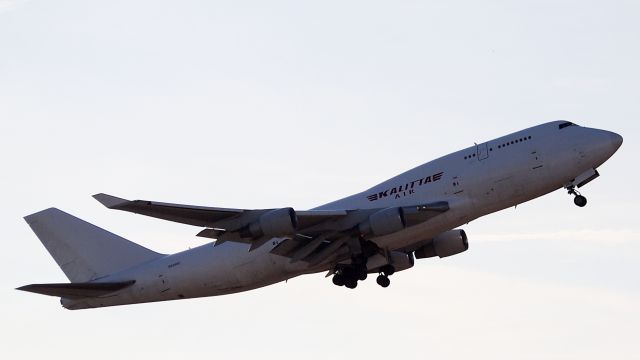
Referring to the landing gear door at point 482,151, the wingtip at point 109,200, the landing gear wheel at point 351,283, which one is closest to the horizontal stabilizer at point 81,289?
the wingtip at point 109,200

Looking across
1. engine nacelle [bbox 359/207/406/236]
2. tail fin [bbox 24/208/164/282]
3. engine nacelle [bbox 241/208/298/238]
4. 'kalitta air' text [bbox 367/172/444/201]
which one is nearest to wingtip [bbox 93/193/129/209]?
engine nacelle [bbox 241/208/298/238]

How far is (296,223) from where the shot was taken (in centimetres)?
4125

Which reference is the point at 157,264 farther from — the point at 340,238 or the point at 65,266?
the point at 340,238

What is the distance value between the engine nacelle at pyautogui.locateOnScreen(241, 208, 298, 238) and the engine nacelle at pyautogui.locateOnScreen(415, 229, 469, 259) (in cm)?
1006

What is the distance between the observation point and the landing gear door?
42.5 meters

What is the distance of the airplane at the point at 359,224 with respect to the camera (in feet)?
137

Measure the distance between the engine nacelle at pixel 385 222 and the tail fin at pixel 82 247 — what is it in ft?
38.2

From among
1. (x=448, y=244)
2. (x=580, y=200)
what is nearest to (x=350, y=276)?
(x=448, y=244)

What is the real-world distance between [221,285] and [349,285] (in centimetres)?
542

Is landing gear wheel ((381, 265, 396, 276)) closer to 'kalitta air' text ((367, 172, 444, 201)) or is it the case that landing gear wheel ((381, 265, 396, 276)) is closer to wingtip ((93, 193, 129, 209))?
'kalitta air' text ((367, 172, 444, 201))

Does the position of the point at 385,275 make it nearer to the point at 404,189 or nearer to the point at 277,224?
the point at 404,189

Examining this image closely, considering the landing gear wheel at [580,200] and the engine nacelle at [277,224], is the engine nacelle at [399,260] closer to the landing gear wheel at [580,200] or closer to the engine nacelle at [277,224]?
the engine nacelle at [277,224]

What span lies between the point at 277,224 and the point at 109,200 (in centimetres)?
650

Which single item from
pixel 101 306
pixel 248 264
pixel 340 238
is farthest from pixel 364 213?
pixel 101 306
